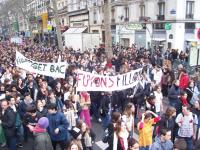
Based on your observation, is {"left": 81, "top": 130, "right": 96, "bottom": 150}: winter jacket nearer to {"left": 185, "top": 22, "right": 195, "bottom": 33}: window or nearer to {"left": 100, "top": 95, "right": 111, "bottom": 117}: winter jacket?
{"left": 100, "top": 95, "right": 111, "bottom": 117}: winter jacket

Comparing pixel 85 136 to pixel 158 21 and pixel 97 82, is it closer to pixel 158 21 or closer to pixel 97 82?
pixel 97 82

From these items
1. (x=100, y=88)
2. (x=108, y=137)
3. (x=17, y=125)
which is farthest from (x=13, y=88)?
(x=108, y=137)

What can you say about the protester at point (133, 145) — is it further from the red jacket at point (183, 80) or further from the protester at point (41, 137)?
the red jacket at point (183, 80)

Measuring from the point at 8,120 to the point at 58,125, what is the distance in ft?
4.31

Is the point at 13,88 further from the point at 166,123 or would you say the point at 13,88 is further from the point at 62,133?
the point at 166,123

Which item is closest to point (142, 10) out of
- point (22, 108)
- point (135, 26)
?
point (135, 26)

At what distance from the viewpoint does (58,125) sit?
688cm

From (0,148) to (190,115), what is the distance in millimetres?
4594

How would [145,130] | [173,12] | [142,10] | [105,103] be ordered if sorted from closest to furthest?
1. [145,130]
2. [105,103]
3. [173,12]
4. [142,10]

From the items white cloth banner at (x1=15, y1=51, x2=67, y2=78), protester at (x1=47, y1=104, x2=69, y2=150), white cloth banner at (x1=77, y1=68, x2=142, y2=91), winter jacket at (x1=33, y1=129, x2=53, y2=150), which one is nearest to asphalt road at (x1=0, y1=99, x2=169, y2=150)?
protester at (x1=47, y1=104, x2=69, y2=150)

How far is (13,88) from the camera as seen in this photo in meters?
9.23

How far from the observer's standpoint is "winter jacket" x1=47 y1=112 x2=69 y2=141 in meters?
6.83

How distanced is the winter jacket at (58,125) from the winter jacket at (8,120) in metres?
1.03

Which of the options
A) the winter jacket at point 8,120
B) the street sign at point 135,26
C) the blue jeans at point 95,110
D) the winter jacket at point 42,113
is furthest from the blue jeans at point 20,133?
the street sign at point 135,26
